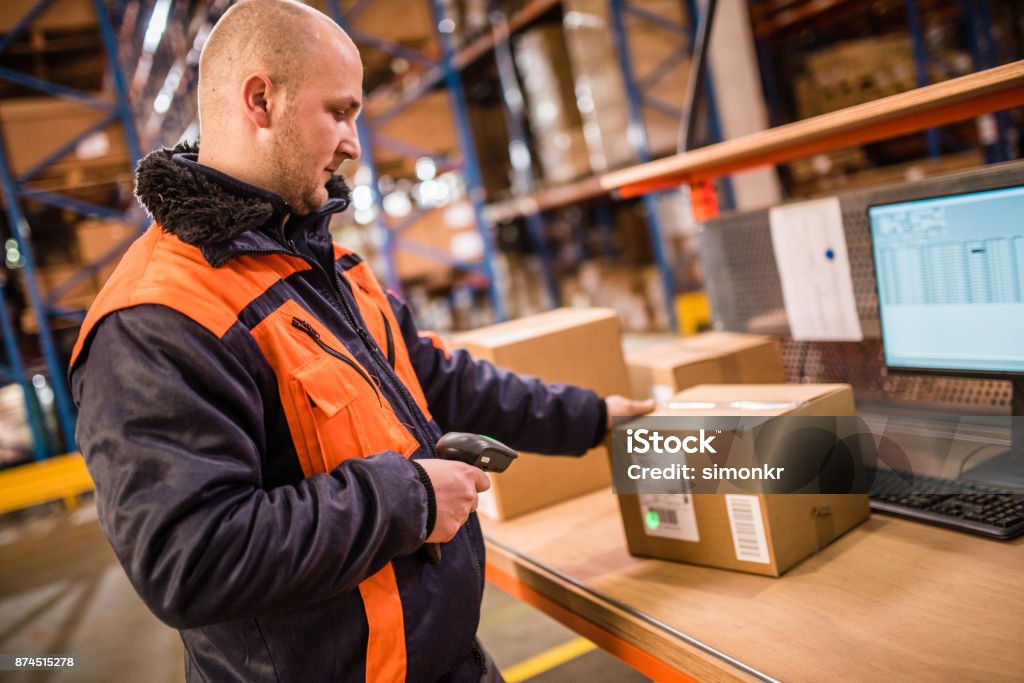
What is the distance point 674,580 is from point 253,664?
0.73 meters

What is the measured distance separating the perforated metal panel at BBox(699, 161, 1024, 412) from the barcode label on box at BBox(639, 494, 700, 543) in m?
0.58

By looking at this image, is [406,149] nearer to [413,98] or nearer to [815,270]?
[413,98]

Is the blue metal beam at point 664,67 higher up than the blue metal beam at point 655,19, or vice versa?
the blue metal beam at point 655,19

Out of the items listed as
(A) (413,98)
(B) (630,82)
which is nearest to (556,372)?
(B) (630,82)

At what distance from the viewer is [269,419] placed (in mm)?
1043

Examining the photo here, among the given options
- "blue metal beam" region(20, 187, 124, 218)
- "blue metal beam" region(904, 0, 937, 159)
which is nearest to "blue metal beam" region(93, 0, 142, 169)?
"blue metal beam" region(20, 187, 124, 218)

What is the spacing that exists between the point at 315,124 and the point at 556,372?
0.98 metres

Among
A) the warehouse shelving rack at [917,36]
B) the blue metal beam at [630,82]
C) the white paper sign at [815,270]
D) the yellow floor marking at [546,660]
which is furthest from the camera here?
the warehouse shelving rack at [917,36]

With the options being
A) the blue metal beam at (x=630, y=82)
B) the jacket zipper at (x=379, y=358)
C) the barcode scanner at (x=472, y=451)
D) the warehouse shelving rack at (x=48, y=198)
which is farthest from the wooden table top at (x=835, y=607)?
the warehouse shelving rack at (x=48, y=198)

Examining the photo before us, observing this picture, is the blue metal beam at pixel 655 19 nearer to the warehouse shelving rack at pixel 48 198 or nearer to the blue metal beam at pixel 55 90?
the warehouse shelving rack at pixel 48 198

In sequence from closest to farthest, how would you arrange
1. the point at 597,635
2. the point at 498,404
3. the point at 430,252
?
1. the point at 597,635
2. the point at 498,404
3. the point at 430,252

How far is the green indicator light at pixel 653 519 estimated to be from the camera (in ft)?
4.73

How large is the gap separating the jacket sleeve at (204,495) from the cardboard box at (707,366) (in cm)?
103

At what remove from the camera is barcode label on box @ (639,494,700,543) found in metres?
1.38
